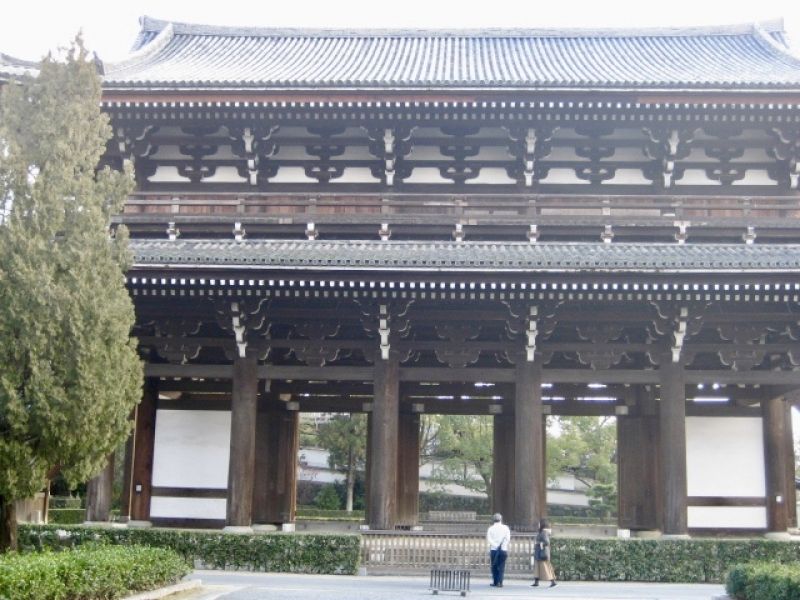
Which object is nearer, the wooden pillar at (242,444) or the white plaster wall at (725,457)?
the wooden pillar at (242,444)

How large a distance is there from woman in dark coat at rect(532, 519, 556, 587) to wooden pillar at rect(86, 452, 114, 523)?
9.20 m

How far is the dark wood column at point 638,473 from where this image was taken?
21656mm

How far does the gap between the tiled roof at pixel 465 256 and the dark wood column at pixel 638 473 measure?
5.02 meters

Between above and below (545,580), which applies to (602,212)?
above

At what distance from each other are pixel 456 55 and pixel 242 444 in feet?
51.5

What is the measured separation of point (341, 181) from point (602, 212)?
6.29 metres


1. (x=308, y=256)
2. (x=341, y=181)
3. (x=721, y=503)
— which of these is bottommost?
(x=721, y=503)

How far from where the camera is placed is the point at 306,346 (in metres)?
19.2

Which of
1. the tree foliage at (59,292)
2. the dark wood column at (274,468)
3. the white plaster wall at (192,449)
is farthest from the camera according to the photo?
the dark wood column at (274,468)

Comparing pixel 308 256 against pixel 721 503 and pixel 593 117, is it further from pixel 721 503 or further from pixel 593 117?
pixel 721 503

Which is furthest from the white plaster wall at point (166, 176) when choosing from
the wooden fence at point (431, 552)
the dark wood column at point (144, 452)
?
the wooden fence at point (431, 552)

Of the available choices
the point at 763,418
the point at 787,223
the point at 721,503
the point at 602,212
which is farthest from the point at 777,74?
the point at 721,503

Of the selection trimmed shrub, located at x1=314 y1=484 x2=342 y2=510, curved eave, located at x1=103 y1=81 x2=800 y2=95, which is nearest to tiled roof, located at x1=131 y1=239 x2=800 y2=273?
curved eave, located at x1=103 y1=81 x2=800 y2=95

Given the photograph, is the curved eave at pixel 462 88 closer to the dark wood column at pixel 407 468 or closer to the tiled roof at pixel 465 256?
the tiled roof at pixel 465 256
